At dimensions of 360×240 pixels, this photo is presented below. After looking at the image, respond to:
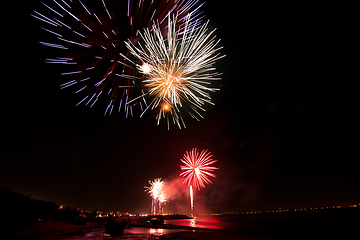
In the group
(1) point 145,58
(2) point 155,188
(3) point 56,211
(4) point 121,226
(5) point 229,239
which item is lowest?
(5) point 229,239

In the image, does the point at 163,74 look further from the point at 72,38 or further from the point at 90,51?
the point at 72,38

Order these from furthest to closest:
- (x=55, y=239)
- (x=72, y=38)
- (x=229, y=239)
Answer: (x=229, y=239)
(x=55, y=239)
(x=72, y=38)

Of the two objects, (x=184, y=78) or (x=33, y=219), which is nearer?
(x=184, y=78)

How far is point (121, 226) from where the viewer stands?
821 inches

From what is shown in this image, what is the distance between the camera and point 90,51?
11.4 meters

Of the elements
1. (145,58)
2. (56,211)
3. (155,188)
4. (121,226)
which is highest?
(145,58)

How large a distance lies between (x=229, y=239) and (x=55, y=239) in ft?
58.3

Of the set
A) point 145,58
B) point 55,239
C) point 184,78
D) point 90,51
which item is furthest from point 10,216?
point 184,78

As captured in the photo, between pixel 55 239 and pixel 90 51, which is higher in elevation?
pixel 90 51

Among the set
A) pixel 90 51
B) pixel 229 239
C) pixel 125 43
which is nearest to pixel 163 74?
pixel 125 43

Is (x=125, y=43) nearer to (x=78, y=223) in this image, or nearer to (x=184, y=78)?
(x=184, y=78)

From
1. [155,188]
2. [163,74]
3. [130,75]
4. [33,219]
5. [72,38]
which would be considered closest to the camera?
[72,38]

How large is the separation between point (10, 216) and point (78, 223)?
1474 centimetres

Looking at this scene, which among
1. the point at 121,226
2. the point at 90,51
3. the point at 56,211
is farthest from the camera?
the point at 56,211
